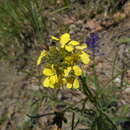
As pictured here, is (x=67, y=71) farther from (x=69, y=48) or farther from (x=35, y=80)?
(x=35, y=80)

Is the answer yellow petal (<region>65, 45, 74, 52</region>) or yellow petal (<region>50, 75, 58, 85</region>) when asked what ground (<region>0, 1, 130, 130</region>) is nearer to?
yellow petal (<region>50, 75, 58, 85</region>)

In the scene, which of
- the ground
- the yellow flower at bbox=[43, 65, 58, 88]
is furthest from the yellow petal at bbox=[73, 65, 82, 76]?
the ground

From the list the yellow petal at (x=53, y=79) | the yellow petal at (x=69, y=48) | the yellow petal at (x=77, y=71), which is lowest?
the yellow petal at (x=53, y=79)

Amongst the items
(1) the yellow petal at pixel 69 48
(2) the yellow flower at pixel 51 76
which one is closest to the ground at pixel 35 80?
(2) the yellow flower at pixel 51 76

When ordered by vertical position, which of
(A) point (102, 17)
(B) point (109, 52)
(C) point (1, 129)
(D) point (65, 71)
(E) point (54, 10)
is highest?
(E) point (54, 10)

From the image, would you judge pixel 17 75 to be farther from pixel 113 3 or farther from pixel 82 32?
pixel 113 3

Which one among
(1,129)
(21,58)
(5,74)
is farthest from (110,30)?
(1,129)

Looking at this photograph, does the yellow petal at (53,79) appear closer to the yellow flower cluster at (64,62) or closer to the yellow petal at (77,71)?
the yellow flower cluster at (64,62)

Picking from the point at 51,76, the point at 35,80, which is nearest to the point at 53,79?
the point at 51,76
